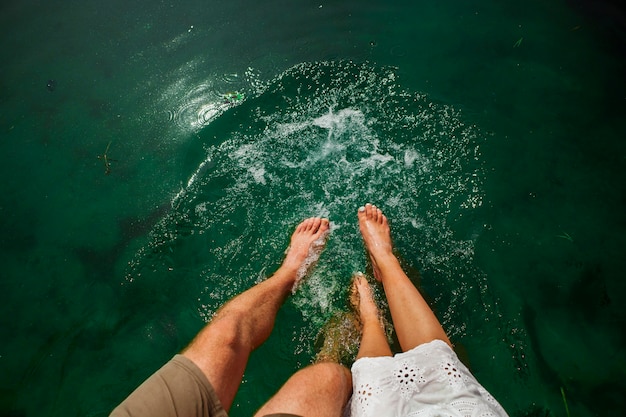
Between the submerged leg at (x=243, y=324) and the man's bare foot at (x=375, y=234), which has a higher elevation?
the submerged leg at (x=243, y=324)

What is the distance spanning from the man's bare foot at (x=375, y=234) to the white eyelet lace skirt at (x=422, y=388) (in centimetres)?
81

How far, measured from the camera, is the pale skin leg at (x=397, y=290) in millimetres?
2014

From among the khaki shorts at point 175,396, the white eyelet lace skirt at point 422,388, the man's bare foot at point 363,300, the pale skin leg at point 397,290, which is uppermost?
the khaki shorts at point 175,396

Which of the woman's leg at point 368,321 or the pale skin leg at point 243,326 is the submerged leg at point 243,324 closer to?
the pale skin leg at point 243,326

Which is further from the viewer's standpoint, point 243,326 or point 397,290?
point 397,290

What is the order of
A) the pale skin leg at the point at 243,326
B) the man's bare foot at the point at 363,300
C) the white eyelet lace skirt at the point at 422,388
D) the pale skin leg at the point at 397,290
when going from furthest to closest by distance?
the man's bare foot at the point at 363,300 → the pale skin leg at the point at 397,290 → the pale skin leg at the point at 243,326 → the white eyelet lace skirt at the point at 422,388

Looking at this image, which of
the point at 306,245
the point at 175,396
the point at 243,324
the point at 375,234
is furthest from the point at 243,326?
the point at 375,234

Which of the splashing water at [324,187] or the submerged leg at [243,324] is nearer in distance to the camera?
the submerged leg at [243,324]

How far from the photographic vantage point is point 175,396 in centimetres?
164

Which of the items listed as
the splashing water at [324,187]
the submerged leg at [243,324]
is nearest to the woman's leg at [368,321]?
the splashing water at [324,187]

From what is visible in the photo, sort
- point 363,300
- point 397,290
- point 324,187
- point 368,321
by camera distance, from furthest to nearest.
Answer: point 324,187 < point 363,300 < point 368,321 < point 397,290

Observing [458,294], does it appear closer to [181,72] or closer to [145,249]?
[145,249]

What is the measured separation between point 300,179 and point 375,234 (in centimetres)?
66

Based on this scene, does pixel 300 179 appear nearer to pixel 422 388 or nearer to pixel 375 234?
pixel 375 234
